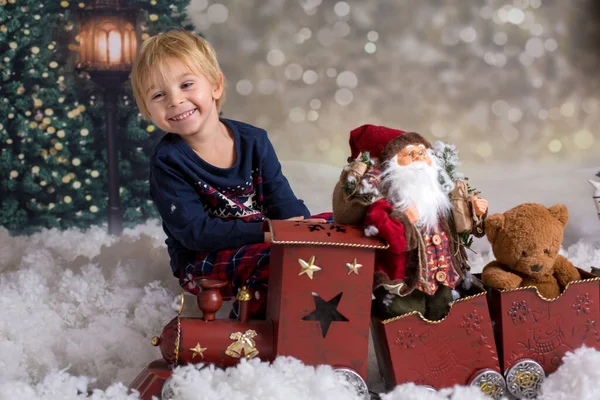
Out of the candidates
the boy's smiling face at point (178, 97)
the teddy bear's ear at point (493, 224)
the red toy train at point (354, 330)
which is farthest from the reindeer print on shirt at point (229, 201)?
the teddy bear's ear at point (493, 224)

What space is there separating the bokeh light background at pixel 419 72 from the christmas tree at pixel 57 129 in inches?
13.8

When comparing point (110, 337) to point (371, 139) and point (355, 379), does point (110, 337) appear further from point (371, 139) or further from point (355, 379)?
point (371, 139)

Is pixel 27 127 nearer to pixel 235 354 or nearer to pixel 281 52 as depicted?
pixel 281 52

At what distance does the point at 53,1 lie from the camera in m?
2.60

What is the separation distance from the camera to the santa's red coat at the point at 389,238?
1.08 m

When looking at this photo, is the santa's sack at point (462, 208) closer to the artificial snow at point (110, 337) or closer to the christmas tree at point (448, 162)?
the christmas tree at point (448, 162)

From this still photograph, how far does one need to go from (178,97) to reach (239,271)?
0.36 m

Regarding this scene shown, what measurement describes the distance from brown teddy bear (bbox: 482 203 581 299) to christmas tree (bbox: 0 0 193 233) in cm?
Result: 177

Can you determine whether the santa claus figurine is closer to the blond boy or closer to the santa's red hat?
the santa's red hat

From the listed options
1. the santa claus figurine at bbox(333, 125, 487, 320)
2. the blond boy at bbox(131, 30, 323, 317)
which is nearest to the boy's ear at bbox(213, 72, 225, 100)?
the blond boy at bbox(131, 30, 323, 317)

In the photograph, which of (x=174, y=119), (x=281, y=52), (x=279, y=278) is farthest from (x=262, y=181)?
(x=281, y=52)

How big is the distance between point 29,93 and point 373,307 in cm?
195

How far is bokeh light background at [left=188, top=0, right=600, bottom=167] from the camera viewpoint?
281 cm

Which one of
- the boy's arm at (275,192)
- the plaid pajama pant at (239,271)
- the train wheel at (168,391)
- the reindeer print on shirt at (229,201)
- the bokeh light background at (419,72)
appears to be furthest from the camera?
the bokeh light background at (419,72)
